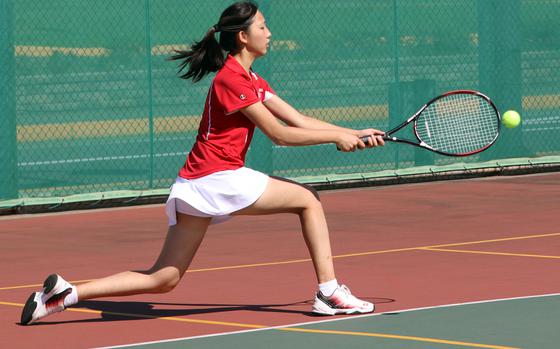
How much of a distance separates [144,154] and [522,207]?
14.6ft

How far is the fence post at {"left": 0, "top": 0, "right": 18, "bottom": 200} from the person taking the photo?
14625 mm

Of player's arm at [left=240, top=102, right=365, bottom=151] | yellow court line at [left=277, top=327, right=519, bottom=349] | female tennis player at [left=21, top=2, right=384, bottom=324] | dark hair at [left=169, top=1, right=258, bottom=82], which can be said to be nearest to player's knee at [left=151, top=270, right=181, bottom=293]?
female tennis player at [left=21, top=2, right=384, bottom=324]

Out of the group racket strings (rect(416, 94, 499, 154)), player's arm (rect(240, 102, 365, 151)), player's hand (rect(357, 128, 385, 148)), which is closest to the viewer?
player's hand (rect(357, 128, 385, 148))

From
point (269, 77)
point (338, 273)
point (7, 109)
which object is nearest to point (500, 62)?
point (269, 77)

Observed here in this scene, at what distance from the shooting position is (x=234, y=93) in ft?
27.4

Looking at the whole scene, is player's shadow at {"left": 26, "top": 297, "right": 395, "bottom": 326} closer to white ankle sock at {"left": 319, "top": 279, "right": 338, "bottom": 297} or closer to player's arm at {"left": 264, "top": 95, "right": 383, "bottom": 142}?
white ankle sock at {"left": 319, "top": 279, "right": 338, "bottom": 297}

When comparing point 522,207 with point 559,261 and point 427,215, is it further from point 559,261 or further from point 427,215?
point 559,261

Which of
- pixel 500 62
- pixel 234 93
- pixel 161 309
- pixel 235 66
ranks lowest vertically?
pixel 161 309

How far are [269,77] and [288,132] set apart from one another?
26.3ft

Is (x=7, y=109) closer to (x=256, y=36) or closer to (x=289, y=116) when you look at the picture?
(x=289, y=116)

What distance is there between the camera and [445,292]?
30.3 feet

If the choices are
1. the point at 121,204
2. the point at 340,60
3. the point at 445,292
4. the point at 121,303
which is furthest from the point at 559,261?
the point at 340,60

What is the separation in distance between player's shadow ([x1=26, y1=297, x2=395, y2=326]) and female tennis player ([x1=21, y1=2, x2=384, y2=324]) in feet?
0.67

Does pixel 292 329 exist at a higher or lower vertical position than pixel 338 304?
lower
